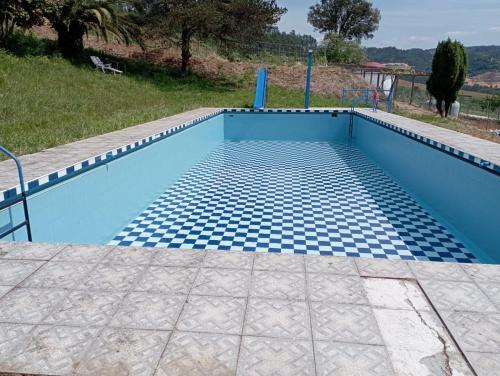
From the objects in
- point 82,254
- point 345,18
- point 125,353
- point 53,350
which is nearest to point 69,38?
point 82,254

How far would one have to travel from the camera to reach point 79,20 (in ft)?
42.7

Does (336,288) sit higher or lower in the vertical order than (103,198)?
higher

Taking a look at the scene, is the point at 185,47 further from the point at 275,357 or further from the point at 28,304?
the point at 275,357

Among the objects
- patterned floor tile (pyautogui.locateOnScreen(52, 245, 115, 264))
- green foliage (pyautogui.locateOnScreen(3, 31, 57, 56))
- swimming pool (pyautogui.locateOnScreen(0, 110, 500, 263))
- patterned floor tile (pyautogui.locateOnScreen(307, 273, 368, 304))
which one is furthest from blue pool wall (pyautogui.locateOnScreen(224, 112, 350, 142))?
patterned floor tile (pyautogui.locateOnScreen(307, 273, 368, 304))

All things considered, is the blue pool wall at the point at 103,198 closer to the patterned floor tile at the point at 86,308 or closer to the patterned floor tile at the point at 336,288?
the patterned floor tile at the point at 86,308

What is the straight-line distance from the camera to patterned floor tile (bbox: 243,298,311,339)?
1.64 metres

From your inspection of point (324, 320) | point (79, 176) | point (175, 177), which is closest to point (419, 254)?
point (324, 320)

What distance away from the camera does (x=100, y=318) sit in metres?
1.72

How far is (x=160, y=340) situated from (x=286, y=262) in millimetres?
899

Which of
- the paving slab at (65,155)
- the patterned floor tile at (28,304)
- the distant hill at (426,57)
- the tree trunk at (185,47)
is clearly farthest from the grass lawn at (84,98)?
the distant hill at (426,57)

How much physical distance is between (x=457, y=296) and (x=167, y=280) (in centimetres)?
145

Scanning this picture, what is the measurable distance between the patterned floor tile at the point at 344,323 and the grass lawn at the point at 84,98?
3.99 metres

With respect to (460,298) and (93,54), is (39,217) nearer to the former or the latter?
(460,298)

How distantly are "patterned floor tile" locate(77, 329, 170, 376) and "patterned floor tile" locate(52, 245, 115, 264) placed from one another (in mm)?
710
